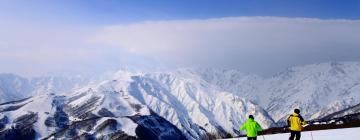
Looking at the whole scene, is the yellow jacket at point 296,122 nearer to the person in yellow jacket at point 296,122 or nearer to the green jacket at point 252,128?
the person in yellow jacket at point 296,122

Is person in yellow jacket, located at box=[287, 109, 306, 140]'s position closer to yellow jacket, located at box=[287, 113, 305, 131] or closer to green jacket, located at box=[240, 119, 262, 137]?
yellow jacket, located at box=[287, 113, 305, 131]

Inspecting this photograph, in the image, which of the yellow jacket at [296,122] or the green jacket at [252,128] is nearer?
the yellow jacket at [296,122]

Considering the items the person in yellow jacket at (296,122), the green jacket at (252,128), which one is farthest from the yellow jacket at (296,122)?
the green jacket at (252,128)

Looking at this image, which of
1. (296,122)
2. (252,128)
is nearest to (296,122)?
(296,122)

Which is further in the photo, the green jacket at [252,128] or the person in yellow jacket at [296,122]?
the green jacket at [252,128]

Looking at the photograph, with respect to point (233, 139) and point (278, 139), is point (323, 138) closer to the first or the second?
point (278, 139)

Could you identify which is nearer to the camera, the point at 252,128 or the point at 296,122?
the point at 296,122

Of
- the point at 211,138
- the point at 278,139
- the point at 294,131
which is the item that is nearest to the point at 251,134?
the point at 294,131

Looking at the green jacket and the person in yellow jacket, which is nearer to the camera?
the person in yellow jacket

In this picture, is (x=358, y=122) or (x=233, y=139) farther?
(x=358, y=122)

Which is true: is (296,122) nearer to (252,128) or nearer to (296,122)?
(296,122)

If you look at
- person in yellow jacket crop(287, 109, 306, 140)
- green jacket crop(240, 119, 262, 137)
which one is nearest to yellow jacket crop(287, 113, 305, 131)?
person in yellow jacket crop(287, 109, 306, 140)
